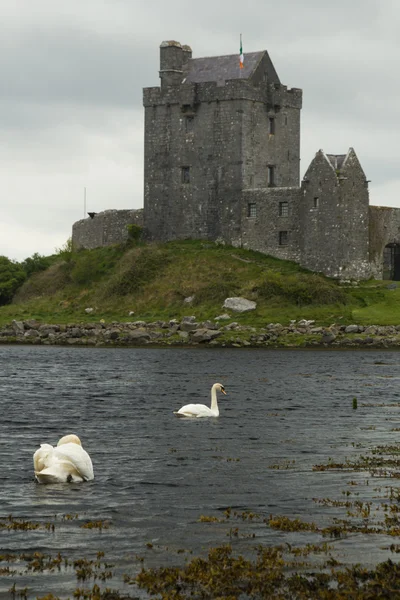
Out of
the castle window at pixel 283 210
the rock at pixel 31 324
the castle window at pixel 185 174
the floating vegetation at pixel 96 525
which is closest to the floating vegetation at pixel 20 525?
the floating vegetation at pixel 96 525

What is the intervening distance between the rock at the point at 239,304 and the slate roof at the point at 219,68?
17239mm

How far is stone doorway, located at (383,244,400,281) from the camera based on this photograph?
84688mm

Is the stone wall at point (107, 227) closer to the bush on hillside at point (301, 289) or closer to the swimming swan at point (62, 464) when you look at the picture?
the bush on hillside at point (301, 289)

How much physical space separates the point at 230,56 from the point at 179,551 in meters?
75.1

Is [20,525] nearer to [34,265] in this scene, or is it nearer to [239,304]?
[239,304]

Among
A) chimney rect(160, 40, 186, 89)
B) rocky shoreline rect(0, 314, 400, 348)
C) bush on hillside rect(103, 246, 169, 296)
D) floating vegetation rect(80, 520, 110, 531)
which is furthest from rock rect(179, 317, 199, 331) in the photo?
floating vegetation rect(80, 520, 110, 531)

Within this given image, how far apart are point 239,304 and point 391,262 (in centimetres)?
1357

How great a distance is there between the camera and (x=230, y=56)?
8788cm

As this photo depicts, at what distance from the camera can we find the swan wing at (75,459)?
2080 cm

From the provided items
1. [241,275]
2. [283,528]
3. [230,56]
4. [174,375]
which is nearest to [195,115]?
[230,56]

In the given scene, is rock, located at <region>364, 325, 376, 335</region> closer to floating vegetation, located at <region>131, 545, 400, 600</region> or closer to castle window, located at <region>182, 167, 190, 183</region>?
castle window, located at <region>182, 167, 190, 183</region>

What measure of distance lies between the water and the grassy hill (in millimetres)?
23408

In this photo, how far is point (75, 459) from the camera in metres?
20.8

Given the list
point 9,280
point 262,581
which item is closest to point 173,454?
point 262,581
